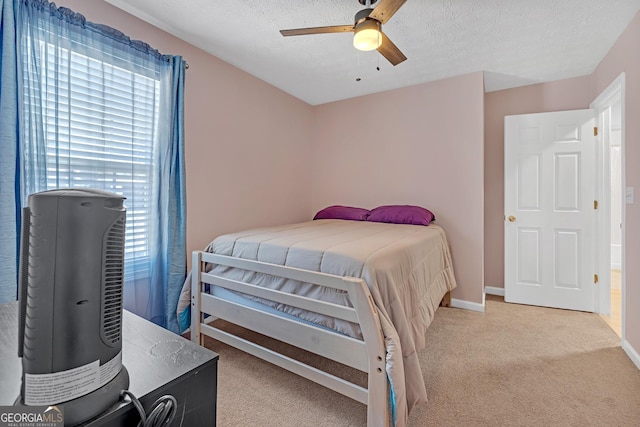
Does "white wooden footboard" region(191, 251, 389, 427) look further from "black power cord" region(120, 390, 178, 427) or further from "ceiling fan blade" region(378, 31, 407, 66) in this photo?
"ceiling fan blade" region(378, 31, 407, 66)

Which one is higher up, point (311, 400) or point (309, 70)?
point (309, 70)

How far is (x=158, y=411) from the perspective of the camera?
0.49 meters

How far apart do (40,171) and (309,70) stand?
237cm

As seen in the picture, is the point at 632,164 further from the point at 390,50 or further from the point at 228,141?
the point at 228,141

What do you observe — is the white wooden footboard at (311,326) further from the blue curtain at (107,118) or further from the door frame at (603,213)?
the door frame at (603,213)

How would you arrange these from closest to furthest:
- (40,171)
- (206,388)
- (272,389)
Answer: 1. (206,388)
2. (40,171)
3. (272,389)

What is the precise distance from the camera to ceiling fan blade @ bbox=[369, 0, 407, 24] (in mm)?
1563

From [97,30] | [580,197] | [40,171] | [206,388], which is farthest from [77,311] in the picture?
[580,197]

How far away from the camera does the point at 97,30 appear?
1.84 metres

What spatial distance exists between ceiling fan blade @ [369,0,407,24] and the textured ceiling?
15.8 inches

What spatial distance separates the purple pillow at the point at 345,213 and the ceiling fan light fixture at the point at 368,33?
6.66 ft

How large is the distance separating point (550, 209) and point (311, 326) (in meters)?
3.00

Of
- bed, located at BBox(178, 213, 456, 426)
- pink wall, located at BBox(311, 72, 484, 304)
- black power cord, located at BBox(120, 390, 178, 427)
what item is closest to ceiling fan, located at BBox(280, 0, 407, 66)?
bed, located at BBox(178, 213, 456, 426)

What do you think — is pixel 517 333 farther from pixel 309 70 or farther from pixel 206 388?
pixel 309 70
